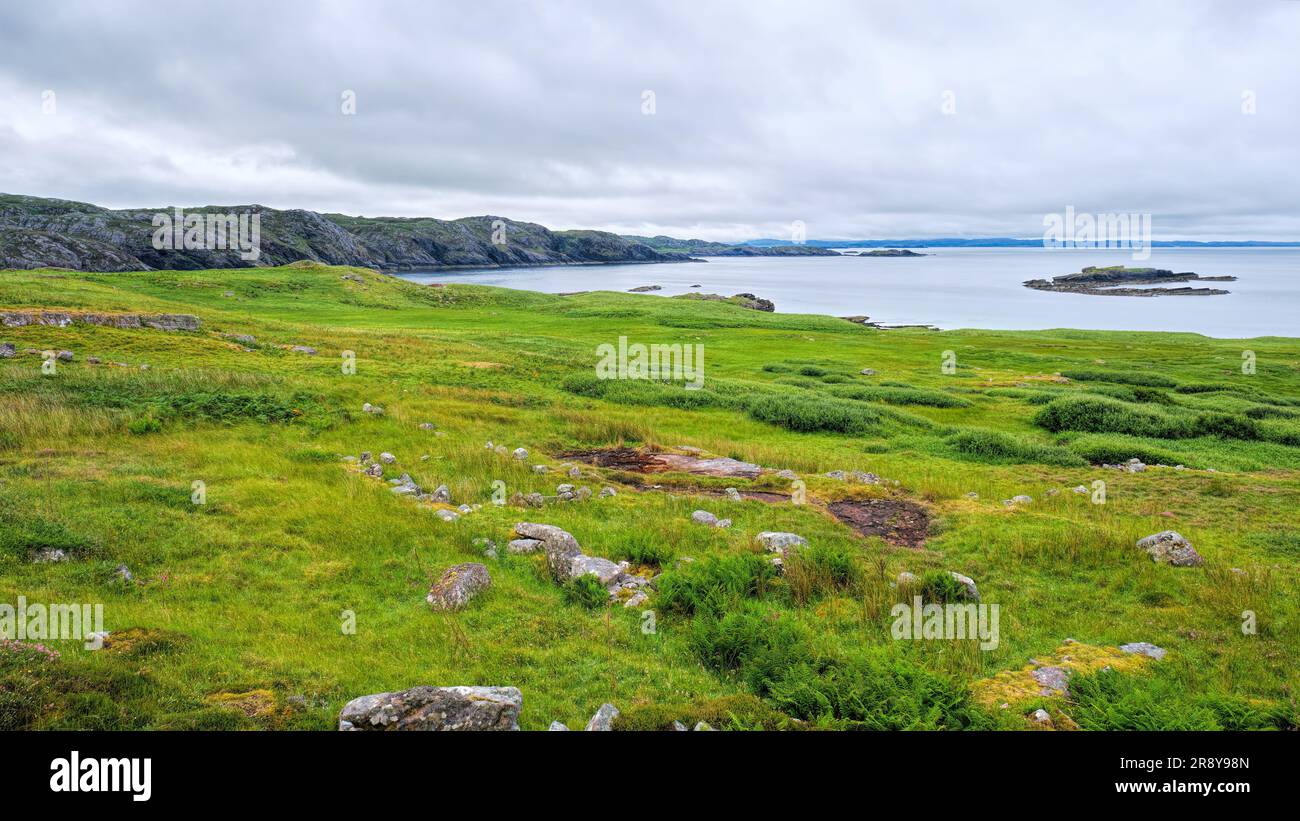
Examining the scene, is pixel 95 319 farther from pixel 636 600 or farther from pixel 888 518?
pixel 888 518

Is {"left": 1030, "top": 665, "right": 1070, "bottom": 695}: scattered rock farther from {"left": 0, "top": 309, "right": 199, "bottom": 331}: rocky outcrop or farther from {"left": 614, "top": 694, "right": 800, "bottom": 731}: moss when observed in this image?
{"left": 0, "top": 309, "right": 199, "bottom": 331}: rocky outcrop

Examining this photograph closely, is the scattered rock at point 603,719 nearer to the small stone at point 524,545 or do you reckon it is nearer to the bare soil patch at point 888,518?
the small stone at point 524,545

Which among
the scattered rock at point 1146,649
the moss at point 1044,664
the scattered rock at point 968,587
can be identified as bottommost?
the moss at point 1044,664

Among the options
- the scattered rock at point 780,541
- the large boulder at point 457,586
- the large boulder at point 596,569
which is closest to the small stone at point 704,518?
the scattered rock at point 780,541

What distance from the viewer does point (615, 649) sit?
30.8 ft

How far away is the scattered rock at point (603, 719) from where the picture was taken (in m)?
7.20

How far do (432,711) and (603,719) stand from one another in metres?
1.91

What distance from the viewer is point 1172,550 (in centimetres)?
1295

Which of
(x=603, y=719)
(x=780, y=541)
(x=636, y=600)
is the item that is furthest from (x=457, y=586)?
(x=780, y=541)

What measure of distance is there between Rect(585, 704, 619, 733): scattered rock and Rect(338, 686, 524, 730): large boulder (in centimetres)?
86

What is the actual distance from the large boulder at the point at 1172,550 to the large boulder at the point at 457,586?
13.4 metres
